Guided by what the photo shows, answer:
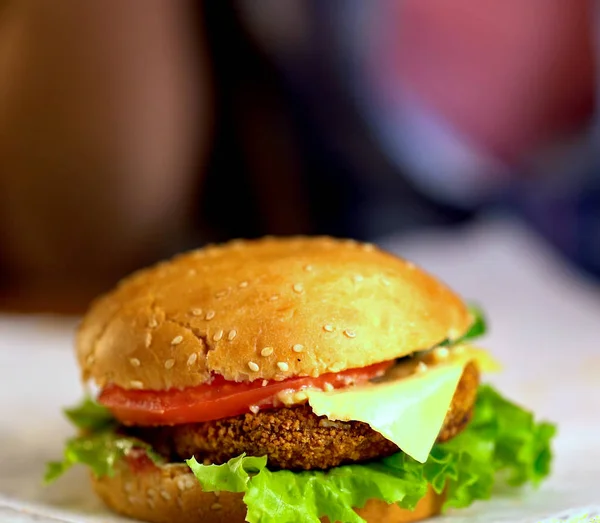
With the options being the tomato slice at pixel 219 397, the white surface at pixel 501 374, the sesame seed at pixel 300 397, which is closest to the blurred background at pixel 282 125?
the white surface at pixel 501 374

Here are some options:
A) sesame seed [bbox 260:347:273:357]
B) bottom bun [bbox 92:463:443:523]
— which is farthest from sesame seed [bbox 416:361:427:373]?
sesame seed [bbox 260:347:273:357]

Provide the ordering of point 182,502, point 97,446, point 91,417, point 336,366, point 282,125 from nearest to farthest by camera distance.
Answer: point 336,366, point 182,502, point 97,446, point 91,417, point 282,125

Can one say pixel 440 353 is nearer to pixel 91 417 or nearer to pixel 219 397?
pixel 219 397

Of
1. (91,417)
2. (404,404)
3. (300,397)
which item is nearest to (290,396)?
(300,397)

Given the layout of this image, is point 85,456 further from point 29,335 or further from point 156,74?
point 156,74

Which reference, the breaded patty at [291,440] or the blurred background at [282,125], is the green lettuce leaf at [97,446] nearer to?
the breaded patty at [291,440]

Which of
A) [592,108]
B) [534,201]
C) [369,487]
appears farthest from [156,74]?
[369,487]
